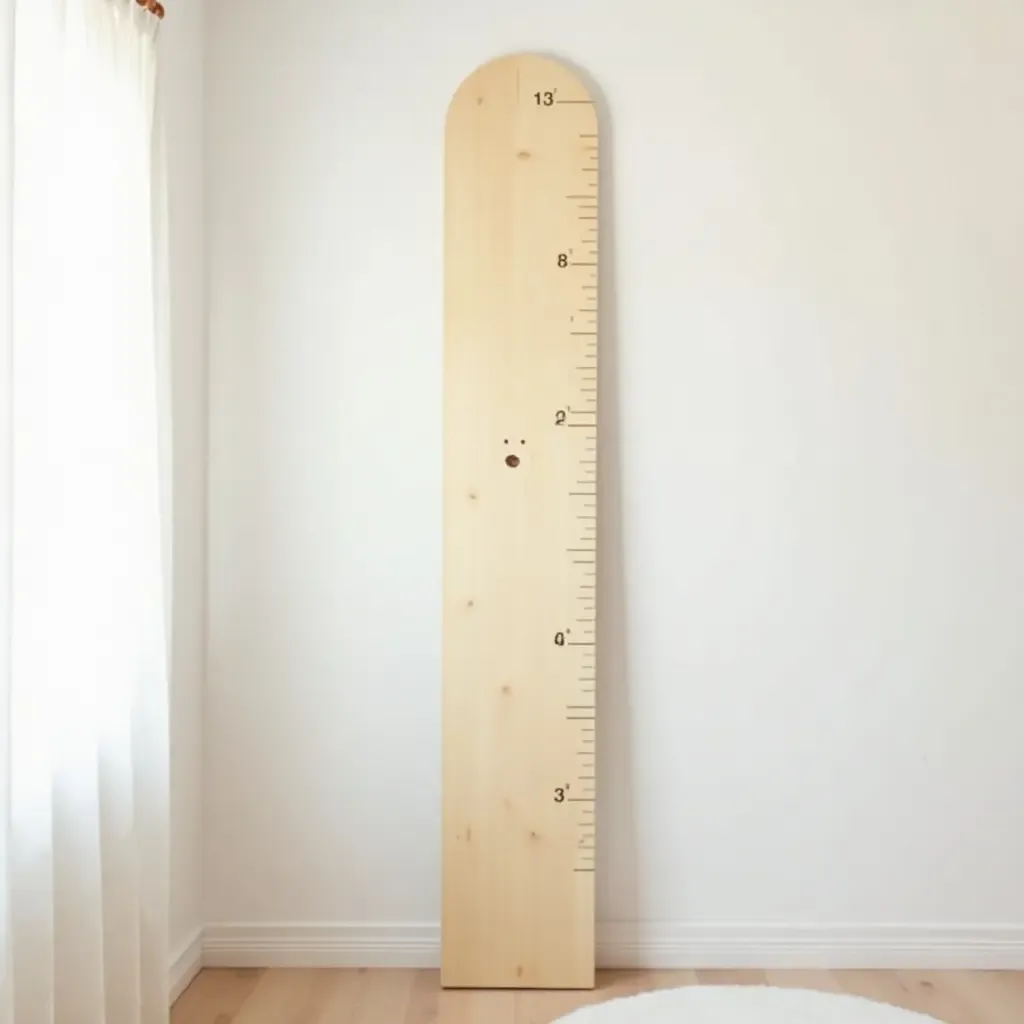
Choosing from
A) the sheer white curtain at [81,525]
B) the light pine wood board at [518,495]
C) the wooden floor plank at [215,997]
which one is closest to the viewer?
the sheer white curtain at [81,525]

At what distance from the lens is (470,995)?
275 centimetres

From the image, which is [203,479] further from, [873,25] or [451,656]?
[873,25]

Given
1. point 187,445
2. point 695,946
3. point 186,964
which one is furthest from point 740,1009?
point 187,445

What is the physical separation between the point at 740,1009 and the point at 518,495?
3.99ft

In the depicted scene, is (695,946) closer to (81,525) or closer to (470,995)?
(470,995)

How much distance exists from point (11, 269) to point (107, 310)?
→ 38 cm

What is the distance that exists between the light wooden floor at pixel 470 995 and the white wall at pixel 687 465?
0.43 feet

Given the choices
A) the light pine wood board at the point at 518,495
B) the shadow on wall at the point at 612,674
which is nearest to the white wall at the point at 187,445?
the light pine wood board at the point at 518,495

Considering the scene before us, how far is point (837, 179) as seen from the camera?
9.45 ft

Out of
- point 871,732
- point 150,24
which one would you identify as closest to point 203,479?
point 150,24

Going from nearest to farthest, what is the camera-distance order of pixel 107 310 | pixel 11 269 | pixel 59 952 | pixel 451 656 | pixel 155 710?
pixel 11 269, pixel 59 952, pixel 107 310, pixel 155 710, pixel 451 656

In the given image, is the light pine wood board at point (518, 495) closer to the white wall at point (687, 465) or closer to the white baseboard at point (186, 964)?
the white wall at point (687, 465)

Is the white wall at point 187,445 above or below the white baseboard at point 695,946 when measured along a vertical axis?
above

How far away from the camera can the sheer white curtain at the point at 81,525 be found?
5.92 feet
